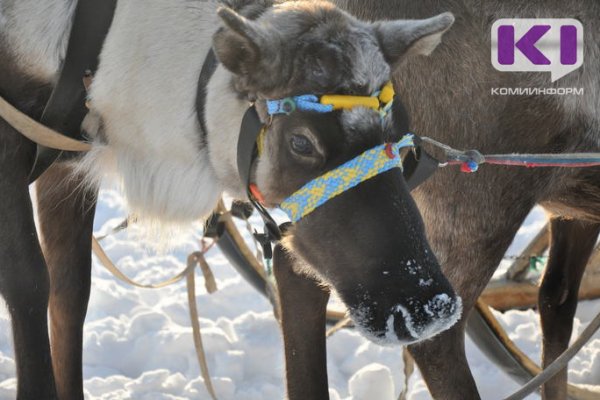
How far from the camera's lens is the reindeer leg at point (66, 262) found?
12.5ft

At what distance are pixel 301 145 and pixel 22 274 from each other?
1.06 m

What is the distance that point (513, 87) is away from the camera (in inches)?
128

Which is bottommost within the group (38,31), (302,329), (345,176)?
(302,329)

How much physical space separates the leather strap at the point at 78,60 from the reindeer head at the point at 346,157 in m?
0.58

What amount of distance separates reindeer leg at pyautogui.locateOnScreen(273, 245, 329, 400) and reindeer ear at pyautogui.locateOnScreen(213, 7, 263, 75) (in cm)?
90

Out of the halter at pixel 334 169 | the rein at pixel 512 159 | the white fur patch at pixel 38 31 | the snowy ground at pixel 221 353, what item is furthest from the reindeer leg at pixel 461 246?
the white fur patch at pixel 38 31

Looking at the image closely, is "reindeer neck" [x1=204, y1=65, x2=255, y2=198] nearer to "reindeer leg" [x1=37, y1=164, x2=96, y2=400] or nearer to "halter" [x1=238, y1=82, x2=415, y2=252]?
"halter" [x1=238, y1=82, x2=415, y2=252]

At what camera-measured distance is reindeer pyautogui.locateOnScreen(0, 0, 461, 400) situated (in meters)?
2.66

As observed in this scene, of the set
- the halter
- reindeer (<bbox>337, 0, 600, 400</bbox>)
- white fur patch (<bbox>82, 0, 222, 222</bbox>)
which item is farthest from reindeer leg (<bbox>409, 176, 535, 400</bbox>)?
white fur patch (<bbox>82, 0, 222, 222</bbox>)

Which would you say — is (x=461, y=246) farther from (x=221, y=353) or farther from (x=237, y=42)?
(x=221, y=353)

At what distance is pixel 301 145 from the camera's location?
8.91 feet

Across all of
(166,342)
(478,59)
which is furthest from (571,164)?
(166,342)

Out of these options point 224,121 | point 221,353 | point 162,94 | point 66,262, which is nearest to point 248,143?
point 224,121

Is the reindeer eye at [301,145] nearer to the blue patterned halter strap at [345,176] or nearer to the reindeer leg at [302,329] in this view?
the blue patterned halter strap at [345,176]
